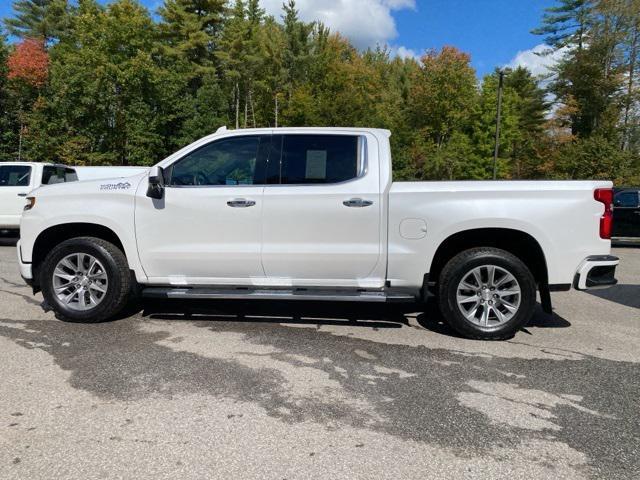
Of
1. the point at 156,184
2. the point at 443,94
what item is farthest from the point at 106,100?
the point at 156,184

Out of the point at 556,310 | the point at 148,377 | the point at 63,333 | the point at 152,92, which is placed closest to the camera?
the point at 148,377

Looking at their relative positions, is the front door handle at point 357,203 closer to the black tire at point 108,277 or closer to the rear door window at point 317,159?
the rear door window at point 317,159

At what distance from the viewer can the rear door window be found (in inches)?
199

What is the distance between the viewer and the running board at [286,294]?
4.84 metres

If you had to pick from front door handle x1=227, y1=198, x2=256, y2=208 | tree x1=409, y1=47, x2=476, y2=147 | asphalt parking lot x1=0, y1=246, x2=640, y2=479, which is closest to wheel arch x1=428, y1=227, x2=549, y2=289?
asphalt parking lot x1=0, y1=246, x2=640, y2=479

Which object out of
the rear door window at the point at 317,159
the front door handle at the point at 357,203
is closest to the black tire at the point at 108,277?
the rear door window at the point at 317,159

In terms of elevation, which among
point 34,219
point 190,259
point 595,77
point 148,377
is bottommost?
point 148,377

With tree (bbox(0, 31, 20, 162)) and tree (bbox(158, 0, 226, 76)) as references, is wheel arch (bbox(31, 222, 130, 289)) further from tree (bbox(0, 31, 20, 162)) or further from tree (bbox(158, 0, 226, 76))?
tree (bbox(0, 31, 20, 162))

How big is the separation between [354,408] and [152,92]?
35.9m

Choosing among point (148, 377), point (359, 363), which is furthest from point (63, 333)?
point (359, 363)

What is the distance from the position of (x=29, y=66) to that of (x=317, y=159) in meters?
40.2

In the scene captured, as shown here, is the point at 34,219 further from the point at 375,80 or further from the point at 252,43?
the point at 375,80

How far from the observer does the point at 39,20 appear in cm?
4931

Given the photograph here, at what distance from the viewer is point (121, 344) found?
15.3 feet
